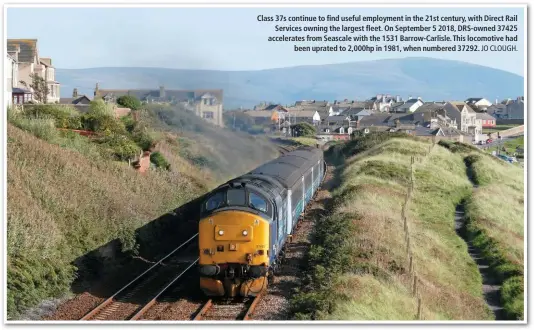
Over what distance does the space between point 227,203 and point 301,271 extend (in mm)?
4162

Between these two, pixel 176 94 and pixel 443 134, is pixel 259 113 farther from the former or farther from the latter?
pixel 443 134

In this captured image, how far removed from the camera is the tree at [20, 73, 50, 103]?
1699 inches

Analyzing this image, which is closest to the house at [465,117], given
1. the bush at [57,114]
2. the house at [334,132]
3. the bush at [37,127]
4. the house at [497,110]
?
the house at [497,110]

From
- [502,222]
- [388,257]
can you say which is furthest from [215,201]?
[502,222]

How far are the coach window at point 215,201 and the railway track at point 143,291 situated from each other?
2.64 m

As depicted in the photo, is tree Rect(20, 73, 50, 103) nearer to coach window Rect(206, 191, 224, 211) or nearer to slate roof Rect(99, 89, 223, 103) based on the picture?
slate roof Rect(99, 89, 223, 103)

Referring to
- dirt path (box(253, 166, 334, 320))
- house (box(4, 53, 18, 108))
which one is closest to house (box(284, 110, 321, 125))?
house (box(4, 53, 18, 108))

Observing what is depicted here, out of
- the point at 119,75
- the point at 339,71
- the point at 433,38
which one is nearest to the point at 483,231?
the point at 339,71

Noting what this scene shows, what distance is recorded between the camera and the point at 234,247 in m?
17.8

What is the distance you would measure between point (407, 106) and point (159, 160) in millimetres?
43037

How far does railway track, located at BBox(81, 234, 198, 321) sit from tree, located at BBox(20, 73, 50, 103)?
2188 cm

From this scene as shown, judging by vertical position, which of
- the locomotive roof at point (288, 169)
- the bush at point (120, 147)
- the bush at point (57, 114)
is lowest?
the locomotive roof at point (288, 169)

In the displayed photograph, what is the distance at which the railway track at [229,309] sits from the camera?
16.9m

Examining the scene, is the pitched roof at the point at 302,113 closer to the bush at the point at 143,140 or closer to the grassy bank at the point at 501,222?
the grassy bank at the point at 501,222
